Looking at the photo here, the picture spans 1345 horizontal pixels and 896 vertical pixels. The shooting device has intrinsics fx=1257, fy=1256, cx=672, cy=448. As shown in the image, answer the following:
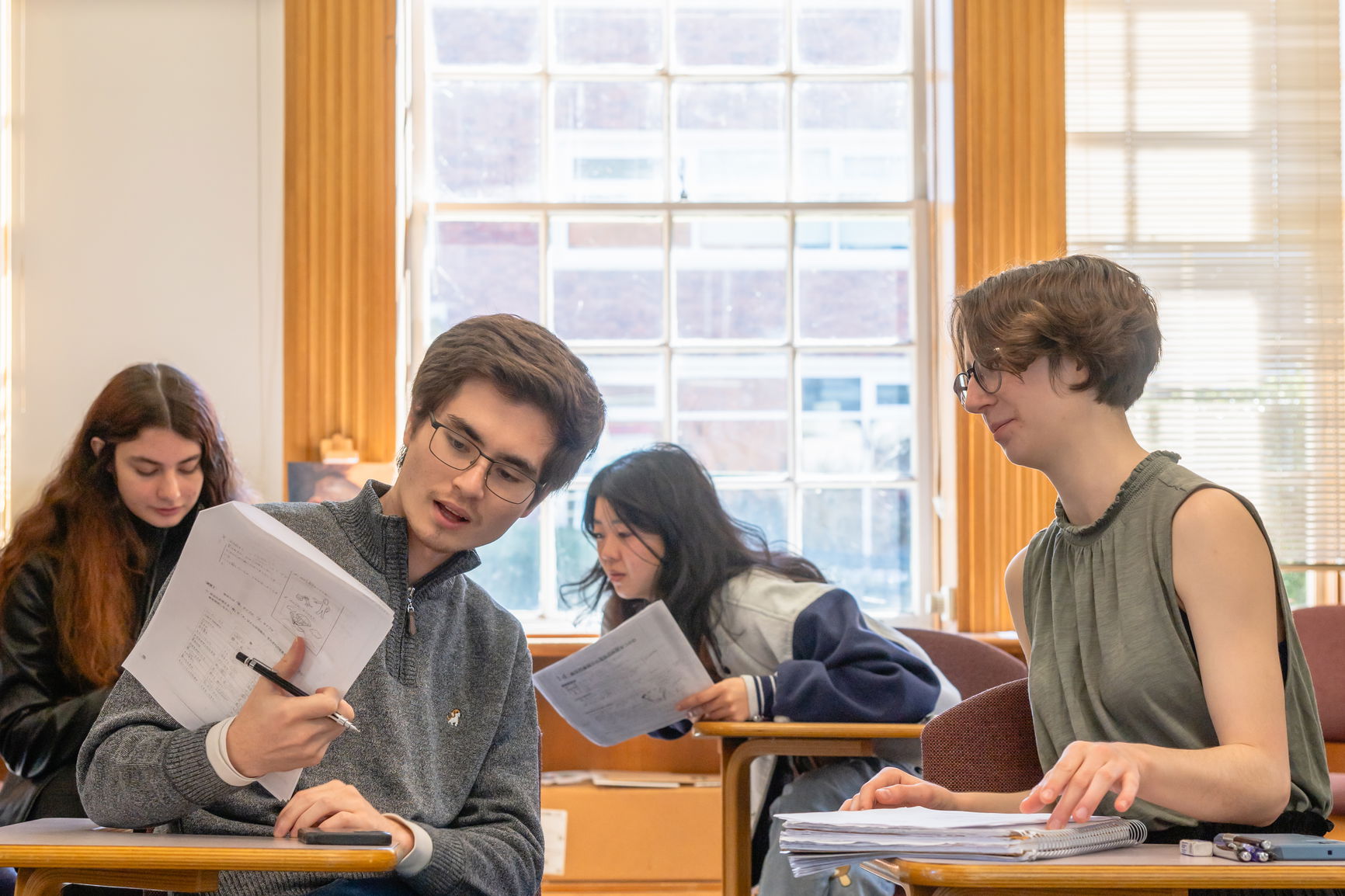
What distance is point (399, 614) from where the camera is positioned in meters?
1.62

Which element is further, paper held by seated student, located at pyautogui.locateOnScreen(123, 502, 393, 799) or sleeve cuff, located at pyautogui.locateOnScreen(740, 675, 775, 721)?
sleeve cuff, located at pyautogui.locateOnScreen(740, 675, 775, 721)

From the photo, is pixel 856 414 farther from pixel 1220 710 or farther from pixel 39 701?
pixel 1220 710

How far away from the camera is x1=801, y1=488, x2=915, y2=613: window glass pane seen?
14.4 feet

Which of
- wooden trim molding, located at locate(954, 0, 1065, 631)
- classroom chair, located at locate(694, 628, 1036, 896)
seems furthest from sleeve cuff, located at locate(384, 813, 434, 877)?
wooden trim molding, located at locate(954, 0, 1065, 631)

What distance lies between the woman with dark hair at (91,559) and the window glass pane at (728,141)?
219cm

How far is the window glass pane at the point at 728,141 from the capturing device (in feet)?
14.5

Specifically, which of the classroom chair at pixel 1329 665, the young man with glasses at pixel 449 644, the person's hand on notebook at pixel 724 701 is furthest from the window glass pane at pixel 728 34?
the young man with glasses at pixel 449 644

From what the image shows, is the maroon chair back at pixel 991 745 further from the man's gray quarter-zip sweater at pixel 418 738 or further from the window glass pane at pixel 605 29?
the window glass pane at pixel 605 29

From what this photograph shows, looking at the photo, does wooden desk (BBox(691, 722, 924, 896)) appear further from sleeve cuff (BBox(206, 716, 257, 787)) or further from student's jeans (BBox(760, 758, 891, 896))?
sleeve cuff (BBox(206, 716, 257, 787))

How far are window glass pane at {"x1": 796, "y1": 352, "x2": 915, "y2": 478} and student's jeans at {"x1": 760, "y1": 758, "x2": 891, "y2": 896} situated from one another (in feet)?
6.11

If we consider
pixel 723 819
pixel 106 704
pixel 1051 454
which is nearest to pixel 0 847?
pixel 106 704

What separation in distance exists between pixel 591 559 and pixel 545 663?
18.2 inches

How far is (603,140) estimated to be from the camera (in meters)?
4.43

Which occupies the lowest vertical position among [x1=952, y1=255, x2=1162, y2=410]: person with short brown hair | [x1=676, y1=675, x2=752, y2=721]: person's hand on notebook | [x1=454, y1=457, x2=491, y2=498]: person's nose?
[x1=676, y1=675, x2=752, y2=721]: person's hand on notebook
